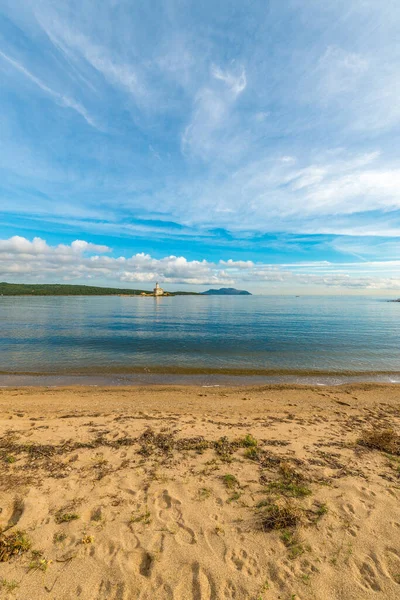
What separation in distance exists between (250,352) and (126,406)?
18.2 m

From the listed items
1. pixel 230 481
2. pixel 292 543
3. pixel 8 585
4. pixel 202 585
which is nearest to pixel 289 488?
pixel 230 481

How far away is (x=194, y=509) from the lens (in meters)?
6.70

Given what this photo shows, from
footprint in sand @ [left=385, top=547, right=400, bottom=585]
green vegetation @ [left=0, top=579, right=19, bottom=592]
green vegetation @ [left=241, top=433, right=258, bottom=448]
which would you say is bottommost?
green vegetation @ [left=241, top=433, right=258, bottom=448]

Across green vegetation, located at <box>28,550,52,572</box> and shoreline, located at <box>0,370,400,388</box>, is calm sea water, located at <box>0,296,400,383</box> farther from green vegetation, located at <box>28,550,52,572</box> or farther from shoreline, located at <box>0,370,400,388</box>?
green vegetation, located at <box>28,550,52,572</box>

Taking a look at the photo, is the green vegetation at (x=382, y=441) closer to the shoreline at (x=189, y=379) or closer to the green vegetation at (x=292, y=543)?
the green vegetation at (x=292, y=543)

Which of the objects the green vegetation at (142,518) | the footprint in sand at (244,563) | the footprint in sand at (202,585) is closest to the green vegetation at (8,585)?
the green vegetation at (142,518)

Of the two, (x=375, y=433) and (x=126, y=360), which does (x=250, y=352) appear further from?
(x=375, y=433)

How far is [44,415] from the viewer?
13711mm

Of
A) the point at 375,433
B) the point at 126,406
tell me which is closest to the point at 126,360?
the point at 126,406

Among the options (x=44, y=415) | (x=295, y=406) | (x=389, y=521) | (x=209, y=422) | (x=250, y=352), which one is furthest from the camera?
(x=250, y=352)

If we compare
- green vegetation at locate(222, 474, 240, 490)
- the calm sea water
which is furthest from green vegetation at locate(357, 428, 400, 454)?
the calm sea water

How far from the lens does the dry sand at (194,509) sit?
4926mm

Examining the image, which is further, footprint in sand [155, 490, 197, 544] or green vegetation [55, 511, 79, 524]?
green vegetation [55, 511, 79, 524]

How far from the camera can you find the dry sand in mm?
4926
